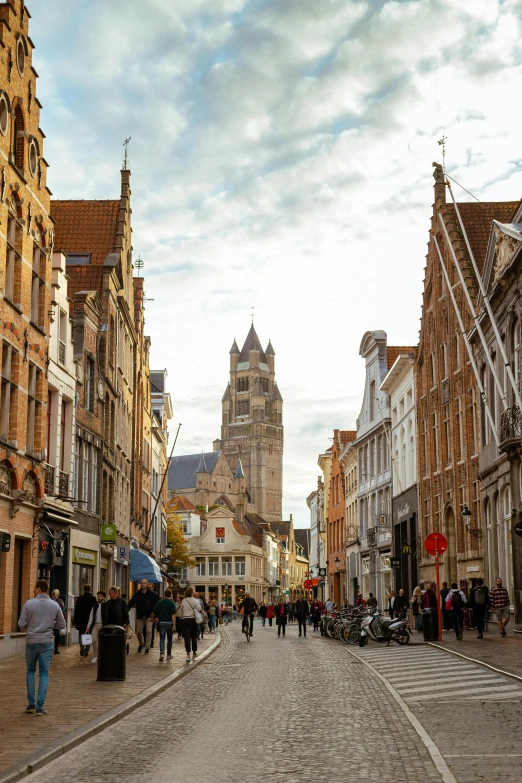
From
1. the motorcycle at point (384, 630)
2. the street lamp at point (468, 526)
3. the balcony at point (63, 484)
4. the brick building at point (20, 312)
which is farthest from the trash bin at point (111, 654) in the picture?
the street lamp at point (468, 526)

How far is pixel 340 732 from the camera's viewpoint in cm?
1089

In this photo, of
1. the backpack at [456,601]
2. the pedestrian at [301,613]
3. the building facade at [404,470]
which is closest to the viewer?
the backpack at [456,601]

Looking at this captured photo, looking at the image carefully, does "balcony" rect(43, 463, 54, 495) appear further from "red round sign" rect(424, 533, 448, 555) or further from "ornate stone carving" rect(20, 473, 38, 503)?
"red round sign" rect(424, 533, 448, 555)

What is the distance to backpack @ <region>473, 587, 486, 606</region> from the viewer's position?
29.4 m

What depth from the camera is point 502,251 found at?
30.5 meters

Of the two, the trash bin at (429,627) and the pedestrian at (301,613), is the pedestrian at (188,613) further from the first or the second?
the pedestrian at (301,613)

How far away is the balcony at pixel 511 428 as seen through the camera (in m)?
28.3

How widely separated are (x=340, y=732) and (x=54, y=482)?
57.6 feet

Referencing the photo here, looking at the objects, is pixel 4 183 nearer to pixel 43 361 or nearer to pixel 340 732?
pixel 43 361

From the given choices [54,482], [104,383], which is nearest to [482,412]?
[104,383]

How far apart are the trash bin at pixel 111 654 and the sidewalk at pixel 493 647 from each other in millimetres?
6376

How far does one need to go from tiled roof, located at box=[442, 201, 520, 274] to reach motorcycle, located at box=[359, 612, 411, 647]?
18097 mm

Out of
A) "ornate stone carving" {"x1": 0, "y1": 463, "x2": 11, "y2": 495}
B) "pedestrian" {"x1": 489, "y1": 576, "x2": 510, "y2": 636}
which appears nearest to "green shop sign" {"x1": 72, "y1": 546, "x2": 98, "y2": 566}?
"ornate stone carving" {"x1": 0, "y1": 463, "x2": 11, "y2": 495}

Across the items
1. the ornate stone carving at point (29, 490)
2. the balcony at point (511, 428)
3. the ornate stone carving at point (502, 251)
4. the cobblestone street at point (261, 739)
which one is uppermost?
the ornate stone carving at point (502, 251)
